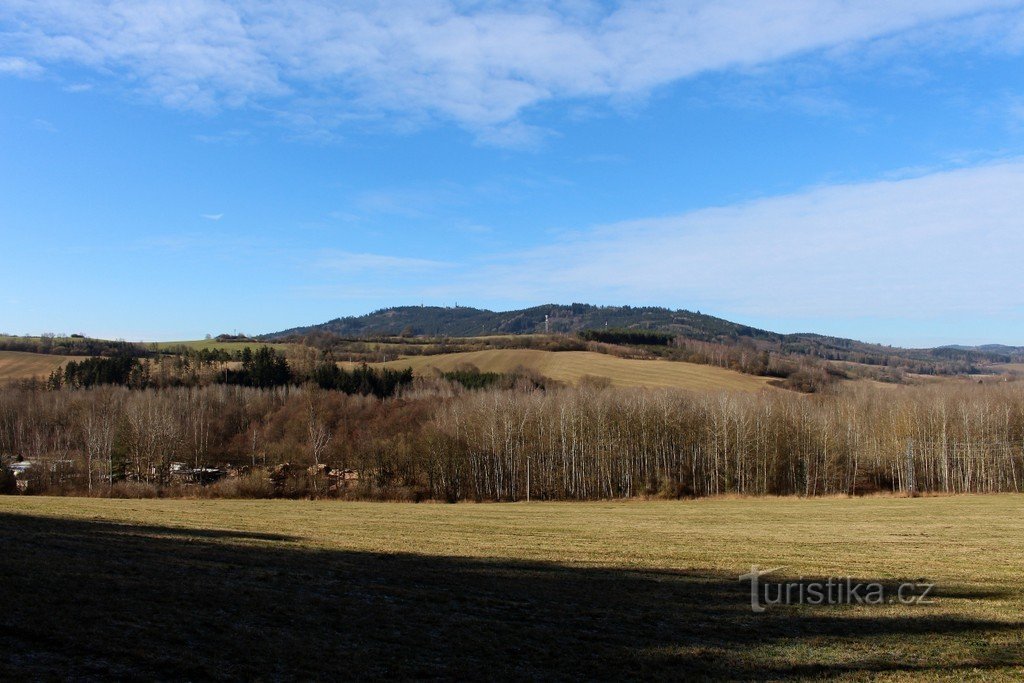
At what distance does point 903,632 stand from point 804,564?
8.80 m

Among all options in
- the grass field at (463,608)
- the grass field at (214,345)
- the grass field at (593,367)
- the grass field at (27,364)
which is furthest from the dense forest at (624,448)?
the grass field at (214,345)

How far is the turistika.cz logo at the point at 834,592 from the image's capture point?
63.1ft

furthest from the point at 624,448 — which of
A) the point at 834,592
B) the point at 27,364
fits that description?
the point at 27,364

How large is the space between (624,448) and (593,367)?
56.1m

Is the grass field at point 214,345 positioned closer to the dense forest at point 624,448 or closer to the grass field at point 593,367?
the grass field at point 593,367

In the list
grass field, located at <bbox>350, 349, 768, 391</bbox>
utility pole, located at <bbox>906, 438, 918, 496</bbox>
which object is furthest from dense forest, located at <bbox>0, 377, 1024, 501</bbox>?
grass field, located at <bbox>350, 349, 768, 391</bbox>

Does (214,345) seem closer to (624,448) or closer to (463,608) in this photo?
(624,448)

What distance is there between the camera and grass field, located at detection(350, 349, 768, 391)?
133 meters

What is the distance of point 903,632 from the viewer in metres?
16.1

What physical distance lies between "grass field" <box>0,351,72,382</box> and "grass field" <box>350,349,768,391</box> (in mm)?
72288

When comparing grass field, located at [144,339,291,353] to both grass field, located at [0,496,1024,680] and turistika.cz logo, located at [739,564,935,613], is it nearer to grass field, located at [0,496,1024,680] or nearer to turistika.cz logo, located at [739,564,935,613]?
grass field, located at [0,496,1024,680]

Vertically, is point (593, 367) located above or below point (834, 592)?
above

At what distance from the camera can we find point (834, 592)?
20.2 m

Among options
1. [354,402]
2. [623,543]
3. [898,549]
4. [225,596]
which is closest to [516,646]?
[225,596]
